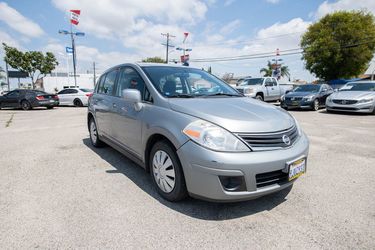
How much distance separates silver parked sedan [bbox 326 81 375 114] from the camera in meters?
10.0

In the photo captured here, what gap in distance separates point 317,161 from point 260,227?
2.55 metres

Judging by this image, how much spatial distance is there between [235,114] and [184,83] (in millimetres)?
1204

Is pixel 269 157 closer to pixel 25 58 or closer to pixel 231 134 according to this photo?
pixel 231 134

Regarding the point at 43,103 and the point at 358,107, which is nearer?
the point at 358,107

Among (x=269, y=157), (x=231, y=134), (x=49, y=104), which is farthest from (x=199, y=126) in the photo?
(x=49, y=104)

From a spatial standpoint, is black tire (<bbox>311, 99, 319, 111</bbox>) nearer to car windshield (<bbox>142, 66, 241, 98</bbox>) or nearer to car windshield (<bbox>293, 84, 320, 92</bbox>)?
car windshield (<bbox>293, 84, 320, 92</bbox>)

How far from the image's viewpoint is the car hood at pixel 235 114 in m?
2.37

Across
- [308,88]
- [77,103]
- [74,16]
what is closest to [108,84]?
[308,88]

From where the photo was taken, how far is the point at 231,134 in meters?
2.29

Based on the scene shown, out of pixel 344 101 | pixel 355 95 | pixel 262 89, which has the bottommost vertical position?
pixel 344 101

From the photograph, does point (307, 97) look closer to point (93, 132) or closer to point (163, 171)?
point (93, 132)

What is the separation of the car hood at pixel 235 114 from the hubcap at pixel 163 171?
0.57 m

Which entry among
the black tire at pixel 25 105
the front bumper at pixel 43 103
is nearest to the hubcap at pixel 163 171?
the front bumper at pixel 43 103

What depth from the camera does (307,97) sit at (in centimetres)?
1183
